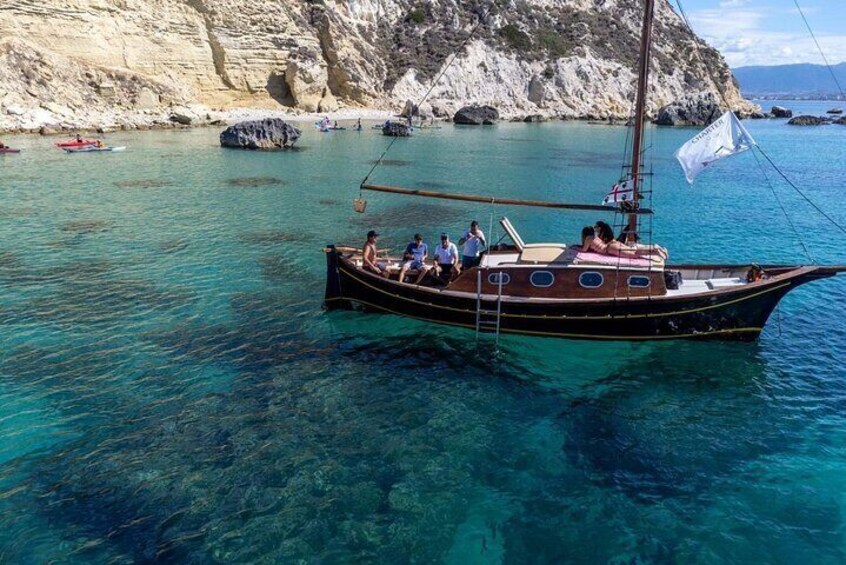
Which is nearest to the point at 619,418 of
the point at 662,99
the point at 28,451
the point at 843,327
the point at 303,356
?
the point at 303,356

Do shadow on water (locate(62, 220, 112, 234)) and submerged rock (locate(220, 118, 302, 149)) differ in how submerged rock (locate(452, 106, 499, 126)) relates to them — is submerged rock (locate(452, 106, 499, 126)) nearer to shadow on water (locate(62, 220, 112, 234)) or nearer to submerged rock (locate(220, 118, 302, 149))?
submerged rock (locate(220, 118, 302, 149))

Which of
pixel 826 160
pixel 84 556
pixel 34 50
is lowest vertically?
pixel 84 556

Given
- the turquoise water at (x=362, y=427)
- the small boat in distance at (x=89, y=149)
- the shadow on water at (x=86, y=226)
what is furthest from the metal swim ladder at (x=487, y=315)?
the small boat in distance at (x=89, y=149)

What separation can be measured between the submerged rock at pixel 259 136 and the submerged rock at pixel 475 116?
4566cm

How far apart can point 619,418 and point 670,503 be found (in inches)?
119

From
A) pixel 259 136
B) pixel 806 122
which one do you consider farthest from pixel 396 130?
pixel 806 122

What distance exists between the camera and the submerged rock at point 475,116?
340 feet

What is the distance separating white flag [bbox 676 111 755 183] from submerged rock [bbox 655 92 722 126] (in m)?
103

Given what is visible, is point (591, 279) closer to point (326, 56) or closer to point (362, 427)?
point (362, 427)

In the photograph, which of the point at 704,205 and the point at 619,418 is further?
the point at 704,205

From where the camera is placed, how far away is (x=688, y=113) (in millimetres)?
111562

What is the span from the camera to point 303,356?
56.6ft

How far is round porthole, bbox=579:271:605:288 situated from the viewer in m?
17.5

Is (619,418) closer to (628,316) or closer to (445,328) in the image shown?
(628,316)
